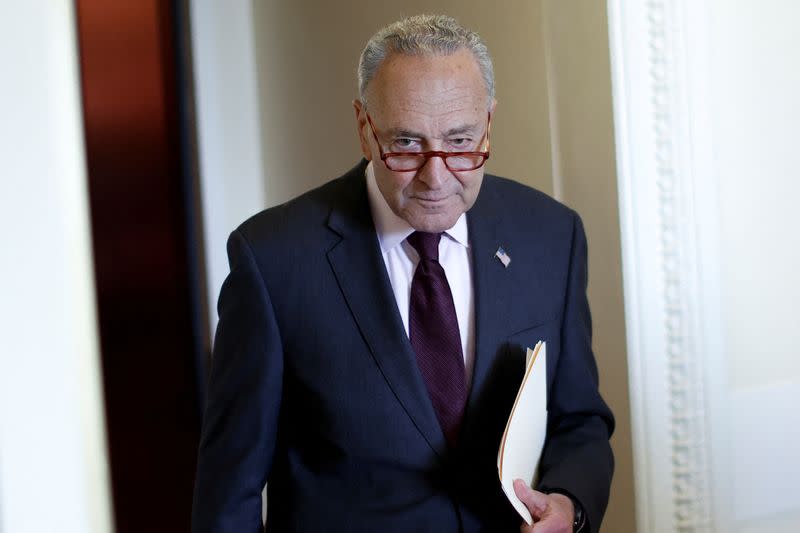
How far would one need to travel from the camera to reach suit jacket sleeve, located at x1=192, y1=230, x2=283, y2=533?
163cm

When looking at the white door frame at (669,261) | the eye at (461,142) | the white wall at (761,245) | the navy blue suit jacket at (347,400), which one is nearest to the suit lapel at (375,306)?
the navy blue suit jacket at (347,400)

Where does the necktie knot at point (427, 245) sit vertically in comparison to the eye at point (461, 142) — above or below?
below

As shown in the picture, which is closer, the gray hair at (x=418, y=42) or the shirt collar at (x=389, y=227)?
the gray hair at (x=418, y=42)

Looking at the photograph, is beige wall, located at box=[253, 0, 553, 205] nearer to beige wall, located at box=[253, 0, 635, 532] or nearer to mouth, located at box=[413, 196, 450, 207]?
beige wall, located at box=[253, 0, 635, 532]

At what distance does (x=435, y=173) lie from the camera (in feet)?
5.00

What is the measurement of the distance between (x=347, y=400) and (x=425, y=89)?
1.69 feet

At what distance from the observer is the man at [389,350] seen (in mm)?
1563

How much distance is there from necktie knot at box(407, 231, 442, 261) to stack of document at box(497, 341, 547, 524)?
0.25 meters

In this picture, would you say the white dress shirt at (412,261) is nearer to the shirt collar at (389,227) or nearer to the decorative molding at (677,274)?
the shirt collar at (389,227)

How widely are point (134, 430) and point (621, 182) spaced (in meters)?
1.21

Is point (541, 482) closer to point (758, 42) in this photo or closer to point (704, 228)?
point (704, 228)

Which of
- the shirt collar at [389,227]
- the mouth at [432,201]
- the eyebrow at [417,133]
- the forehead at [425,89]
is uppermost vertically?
the forehead at [425,89]

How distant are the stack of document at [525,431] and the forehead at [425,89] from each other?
0.39 metres

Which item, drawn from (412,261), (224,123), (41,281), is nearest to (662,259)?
(412,261)
